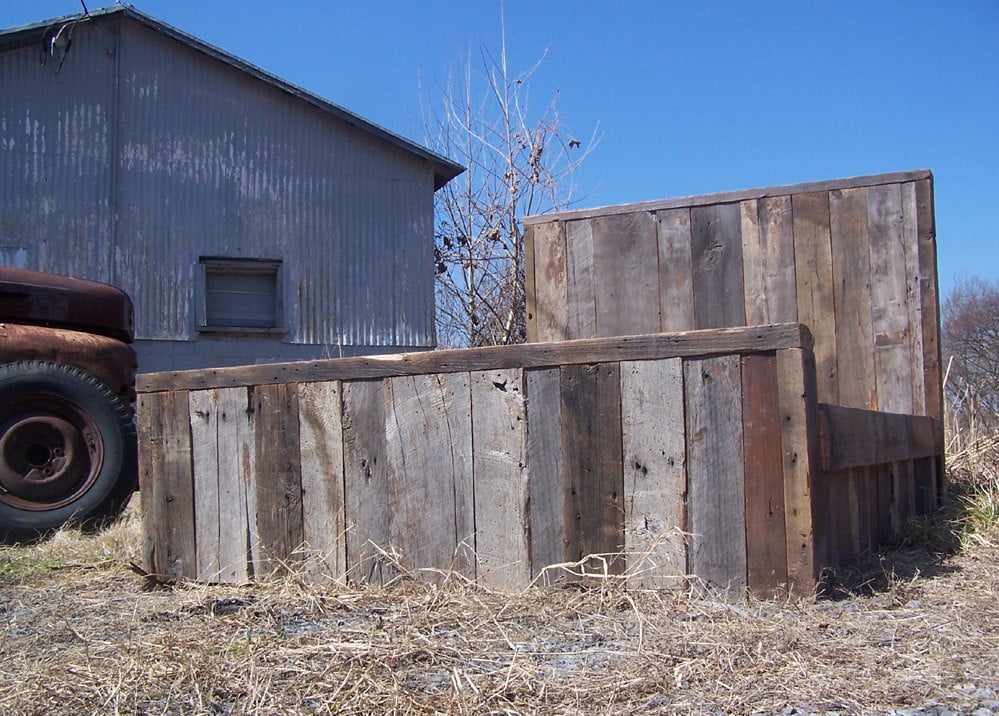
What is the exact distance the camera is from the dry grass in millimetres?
2229

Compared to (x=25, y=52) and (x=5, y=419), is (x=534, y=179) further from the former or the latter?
(x=5, y=419)

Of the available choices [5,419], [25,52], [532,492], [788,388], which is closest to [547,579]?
[532,492]

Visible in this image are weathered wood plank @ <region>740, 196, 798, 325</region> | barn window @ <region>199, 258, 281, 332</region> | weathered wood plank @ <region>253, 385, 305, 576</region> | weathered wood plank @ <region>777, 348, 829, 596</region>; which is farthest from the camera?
barn window @ <region>199, 258, 281, 332</region>

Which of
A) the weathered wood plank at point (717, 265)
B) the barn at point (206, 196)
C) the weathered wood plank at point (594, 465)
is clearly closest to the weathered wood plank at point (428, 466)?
the weathered wood plank at point (594, 465)

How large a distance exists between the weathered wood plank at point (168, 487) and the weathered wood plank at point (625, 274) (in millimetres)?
2358

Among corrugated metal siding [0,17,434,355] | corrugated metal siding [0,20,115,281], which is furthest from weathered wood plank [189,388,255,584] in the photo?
corrugated metal siding [0,20,115,281]

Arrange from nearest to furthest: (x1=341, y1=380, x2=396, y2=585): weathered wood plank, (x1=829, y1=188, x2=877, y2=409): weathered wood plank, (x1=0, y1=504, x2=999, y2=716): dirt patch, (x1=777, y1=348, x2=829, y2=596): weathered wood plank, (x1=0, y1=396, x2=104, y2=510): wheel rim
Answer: (x1=0, y1=504, x2=999, y2=716): dirt patch, (x1=777, y1=348, x2=829, y2=596): weathered wood plank, (x1=341, y1=380, x2=396, y2=585): weathered wood plank, (x1=829, y1=188, x2=877, y2=409): weathered wood plank, (x1=0, y1=396, x2=104, y2=510): wheel rim

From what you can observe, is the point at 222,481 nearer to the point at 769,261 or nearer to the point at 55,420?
the point at 55,420

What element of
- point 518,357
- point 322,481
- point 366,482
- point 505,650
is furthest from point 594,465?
point 322,481

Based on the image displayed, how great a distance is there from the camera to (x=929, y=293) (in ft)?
15.1

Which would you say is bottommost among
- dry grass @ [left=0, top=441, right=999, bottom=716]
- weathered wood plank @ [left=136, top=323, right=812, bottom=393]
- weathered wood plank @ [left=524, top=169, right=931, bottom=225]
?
dry grass @ [left=0, top=441, right=999, bottom=716]

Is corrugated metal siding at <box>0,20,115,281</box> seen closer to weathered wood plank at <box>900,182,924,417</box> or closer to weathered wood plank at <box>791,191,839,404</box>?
weathered wood plank at <box>791,191,839,404</box>

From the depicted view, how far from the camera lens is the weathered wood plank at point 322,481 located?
3707 millimetres

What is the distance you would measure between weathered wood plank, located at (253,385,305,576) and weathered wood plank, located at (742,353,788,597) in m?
1.84
